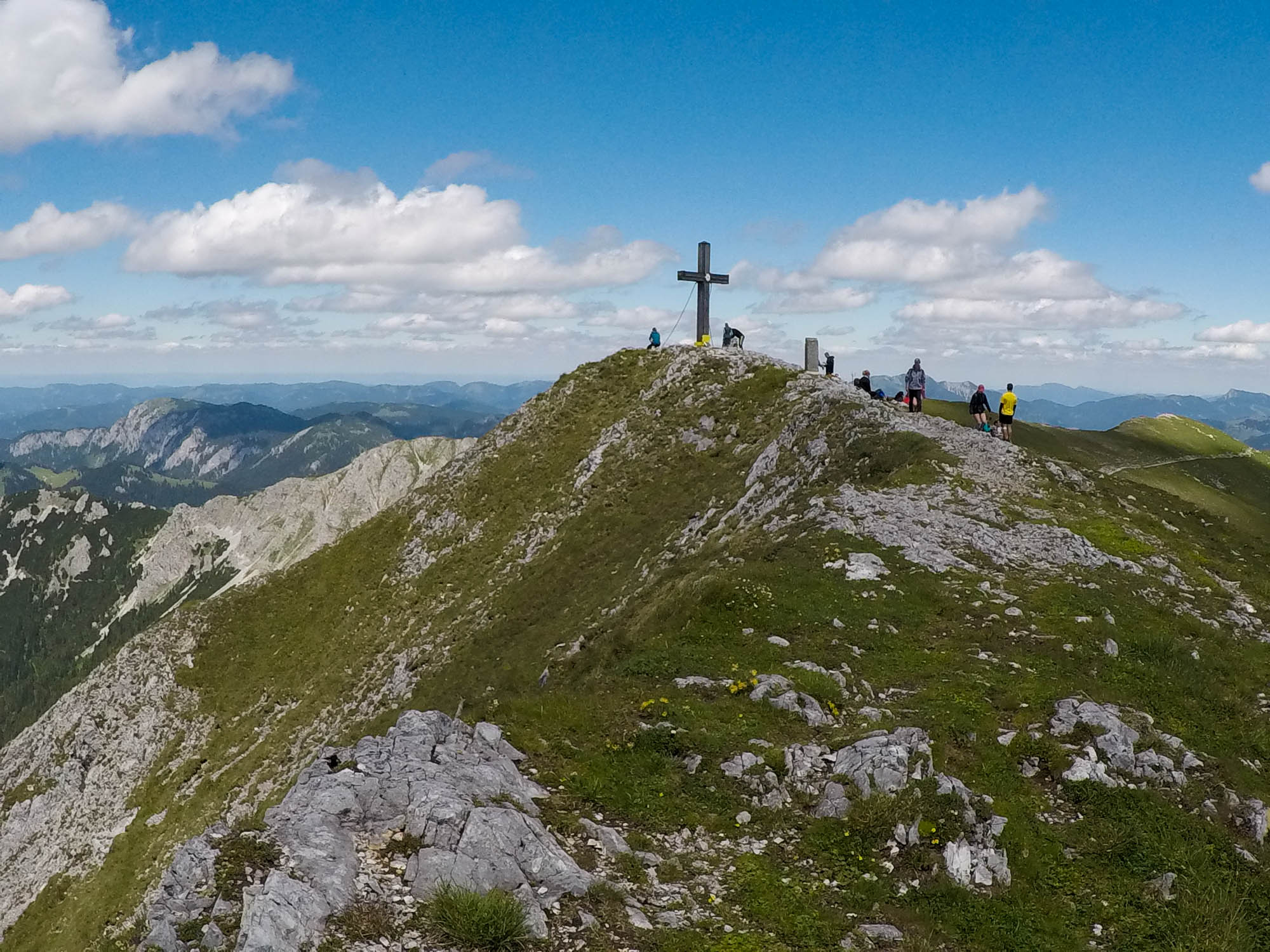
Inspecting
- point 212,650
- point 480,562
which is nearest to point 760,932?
point 480,562

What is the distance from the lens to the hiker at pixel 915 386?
139 ft

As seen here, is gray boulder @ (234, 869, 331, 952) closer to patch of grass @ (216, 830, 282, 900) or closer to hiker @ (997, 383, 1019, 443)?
patch of grass @ (216, 830, 282, 900)

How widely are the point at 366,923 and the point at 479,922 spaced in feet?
4.91

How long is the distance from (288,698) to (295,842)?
52.7 meters

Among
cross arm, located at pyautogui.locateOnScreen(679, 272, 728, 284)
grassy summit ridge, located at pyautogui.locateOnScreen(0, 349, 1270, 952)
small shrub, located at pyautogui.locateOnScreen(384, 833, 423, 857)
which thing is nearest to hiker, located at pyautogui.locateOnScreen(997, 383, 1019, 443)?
grassy summit ridge, located at pyautogui.locateOnScreen(0, 349, 1270, 952)

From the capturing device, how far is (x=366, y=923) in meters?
9.16

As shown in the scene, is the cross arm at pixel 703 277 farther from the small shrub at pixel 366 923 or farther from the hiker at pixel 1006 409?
the small shrub at pixel 366 923

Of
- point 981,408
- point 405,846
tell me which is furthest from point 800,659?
point 981,408

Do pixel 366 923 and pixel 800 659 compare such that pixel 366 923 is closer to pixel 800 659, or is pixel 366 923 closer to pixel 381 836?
pixel 381 836

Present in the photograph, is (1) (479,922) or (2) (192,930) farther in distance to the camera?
(2) (192,930)

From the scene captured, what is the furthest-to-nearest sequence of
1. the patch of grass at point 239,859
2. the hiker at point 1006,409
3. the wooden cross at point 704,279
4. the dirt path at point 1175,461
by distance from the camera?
the dirt path at point 1175,461 → the wooden cross at point 704,279 → the hiker at point 1006,409 → the patch of grass at point 239,859

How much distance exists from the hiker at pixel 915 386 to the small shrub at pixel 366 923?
1493 inches

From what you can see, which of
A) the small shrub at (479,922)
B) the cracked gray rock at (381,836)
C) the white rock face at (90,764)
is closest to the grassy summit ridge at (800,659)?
the cracked gray rock at (381,836)

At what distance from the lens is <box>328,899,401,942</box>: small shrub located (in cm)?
900
